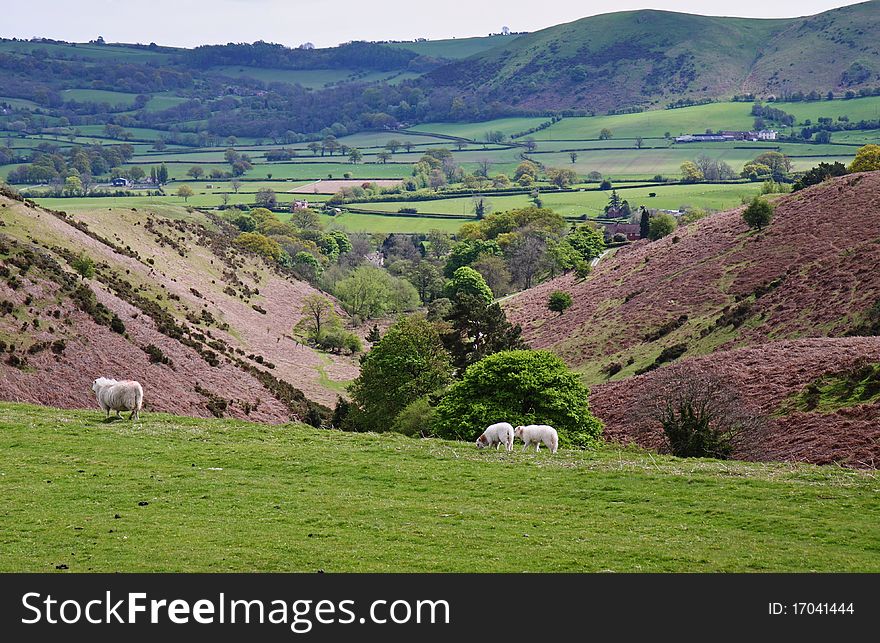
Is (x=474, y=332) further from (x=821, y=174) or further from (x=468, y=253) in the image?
(x=468, y=253)

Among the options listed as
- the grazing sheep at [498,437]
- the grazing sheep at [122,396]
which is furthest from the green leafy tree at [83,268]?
the grazing sheep at [498,437]

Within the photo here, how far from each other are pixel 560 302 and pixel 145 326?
5590 cm

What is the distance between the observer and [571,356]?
90.3 m

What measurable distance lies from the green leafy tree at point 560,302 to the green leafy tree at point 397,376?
1882 inches

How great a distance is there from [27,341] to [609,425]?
103 ft

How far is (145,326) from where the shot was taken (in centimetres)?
6656

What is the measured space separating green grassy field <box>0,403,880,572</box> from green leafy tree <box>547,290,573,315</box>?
80.6 meters

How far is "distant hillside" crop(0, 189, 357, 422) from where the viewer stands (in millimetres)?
52719

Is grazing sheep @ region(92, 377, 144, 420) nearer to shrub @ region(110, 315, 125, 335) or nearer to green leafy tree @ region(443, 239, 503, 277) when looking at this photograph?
shrub @ region(110, 315, 125, 335)

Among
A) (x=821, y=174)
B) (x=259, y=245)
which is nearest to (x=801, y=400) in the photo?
(x=821, y=174)

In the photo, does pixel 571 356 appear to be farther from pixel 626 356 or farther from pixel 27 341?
pixel 27 341

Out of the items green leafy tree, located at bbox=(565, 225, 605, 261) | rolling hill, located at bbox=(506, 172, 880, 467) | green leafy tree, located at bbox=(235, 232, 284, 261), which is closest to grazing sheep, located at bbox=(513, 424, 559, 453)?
rolling hill, located at bbox=(506, 172, 880, 467)
